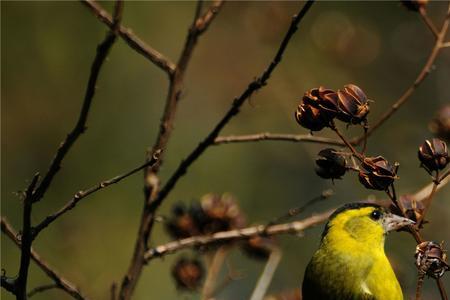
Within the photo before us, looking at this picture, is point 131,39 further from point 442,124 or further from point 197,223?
point 442,124

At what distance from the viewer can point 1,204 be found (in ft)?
22.0

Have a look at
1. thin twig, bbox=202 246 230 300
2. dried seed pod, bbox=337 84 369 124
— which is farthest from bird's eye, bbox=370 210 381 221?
dried seed pod, bbox=337 84 369 124

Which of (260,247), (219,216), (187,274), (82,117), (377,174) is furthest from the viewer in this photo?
(260,247)

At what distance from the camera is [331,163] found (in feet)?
8.66

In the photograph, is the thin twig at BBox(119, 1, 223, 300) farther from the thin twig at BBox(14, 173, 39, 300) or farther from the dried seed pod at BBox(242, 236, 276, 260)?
the dried seed pod at BBox(242, 236, 276, 260)

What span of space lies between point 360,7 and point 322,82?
115 inches

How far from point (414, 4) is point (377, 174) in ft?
4.17

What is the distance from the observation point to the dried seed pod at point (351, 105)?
2.58 m

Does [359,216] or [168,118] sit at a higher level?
[168,118]

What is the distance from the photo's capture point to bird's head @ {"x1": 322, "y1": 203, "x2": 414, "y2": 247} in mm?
3625

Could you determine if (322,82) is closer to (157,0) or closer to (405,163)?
(405,163)

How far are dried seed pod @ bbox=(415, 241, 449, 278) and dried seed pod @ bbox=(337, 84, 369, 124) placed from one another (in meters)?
0.48

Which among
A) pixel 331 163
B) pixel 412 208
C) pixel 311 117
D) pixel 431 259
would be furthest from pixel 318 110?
pixel 431 259

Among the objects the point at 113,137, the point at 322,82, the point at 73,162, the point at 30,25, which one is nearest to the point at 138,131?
the point at 113,137
